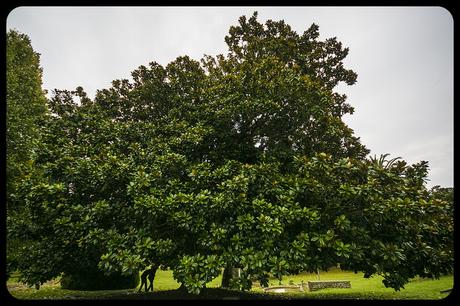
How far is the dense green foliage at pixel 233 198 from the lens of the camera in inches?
373

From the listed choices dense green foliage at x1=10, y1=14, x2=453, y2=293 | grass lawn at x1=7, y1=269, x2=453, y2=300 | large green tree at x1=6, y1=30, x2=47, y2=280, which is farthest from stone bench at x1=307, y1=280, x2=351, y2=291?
large green tree at x1=6, y1=30, x2=47, y2=280

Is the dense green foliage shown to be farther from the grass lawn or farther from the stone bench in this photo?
the stone bench

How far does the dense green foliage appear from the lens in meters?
9.47

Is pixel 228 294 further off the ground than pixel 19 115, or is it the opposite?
pixel 19 115

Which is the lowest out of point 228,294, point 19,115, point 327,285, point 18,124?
point 327,285

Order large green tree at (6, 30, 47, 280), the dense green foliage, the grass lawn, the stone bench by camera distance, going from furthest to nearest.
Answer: the stone bench
large green tree at (6, 30, 47, 280)
the grass lawn
the dense green foliage

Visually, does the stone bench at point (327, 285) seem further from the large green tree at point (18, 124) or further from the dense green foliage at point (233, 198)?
the large green tree at point (18, 124)

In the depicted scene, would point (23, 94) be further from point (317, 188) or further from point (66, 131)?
point (317, 188)

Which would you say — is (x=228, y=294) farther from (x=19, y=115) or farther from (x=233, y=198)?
(x=19, y=115)

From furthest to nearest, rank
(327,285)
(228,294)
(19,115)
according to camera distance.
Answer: (327,285) → (19,115) → (228,294)

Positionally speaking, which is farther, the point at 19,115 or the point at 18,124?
the point at 19,115

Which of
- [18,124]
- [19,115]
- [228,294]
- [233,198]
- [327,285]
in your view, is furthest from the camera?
[327,285]

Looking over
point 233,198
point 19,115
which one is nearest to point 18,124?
point 19,115

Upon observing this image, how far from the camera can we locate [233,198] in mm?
9773
